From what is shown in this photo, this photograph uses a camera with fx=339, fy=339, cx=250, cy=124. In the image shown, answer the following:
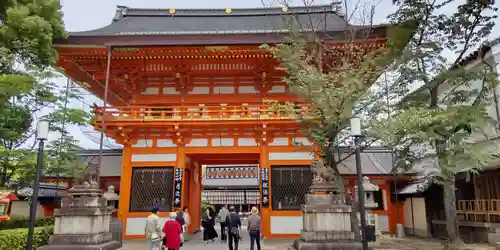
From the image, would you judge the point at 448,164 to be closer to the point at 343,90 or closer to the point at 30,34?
the point at 343,90

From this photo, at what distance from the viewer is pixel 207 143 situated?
50.4 ft

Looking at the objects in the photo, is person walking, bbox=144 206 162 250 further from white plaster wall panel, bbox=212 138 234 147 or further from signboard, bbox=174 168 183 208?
white plaster wall panel, bbox=212 138 234 147

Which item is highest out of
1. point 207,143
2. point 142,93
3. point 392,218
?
point 142,93

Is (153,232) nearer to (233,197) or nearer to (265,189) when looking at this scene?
(265,189)

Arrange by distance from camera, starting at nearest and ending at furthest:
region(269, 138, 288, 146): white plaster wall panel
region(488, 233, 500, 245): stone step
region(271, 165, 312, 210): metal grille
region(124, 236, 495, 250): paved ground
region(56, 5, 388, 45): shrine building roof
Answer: region(124, 236, 495, 250): paved ground < region(488, 233, 500, 245): stone step < region(271, 165, 312, 210): metal grille < region(269, 138, 288, 146): white plaster wall panel < region(56, 5, 388, 45): shrine building roof

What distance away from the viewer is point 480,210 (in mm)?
13633

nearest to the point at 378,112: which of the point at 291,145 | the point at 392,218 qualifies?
the point at 291,145

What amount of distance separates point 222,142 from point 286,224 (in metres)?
4.53

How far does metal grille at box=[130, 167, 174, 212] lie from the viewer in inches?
572

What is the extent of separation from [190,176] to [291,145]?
585 centimetres

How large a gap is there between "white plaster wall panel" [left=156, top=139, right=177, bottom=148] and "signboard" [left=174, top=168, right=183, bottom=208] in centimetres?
118

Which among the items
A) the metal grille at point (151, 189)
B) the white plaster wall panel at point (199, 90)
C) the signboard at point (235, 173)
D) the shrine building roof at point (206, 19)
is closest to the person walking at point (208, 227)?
the metal grille at point (151, 189)

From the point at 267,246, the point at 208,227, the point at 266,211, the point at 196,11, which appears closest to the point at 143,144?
the point at 208,227

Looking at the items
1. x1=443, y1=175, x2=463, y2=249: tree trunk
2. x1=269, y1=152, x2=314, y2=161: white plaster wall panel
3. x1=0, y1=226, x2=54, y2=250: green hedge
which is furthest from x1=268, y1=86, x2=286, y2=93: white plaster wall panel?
x1=0, y1=226, x2=54, y2=250: green hedge
